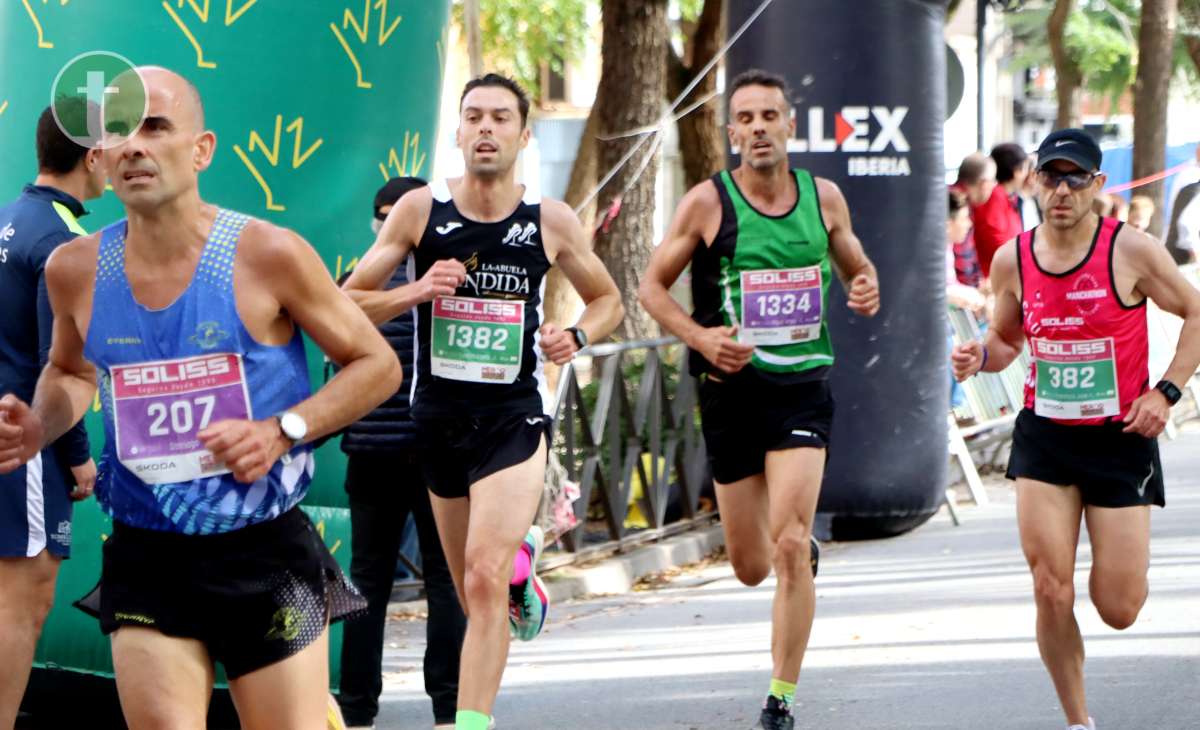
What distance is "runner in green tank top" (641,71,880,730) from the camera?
7012 mm

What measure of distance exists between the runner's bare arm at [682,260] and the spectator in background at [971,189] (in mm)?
6756

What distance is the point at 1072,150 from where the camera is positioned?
247 inches

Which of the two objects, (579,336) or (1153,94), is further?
(1153,94)

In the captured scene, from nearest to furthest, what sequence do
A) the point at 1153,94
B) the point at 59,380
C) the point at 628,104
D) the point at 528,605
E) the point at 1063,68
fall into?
the point at 59,380 → the point at 528,605 → the point at 628,104 → the point at 1153,94 → the point at 1063,68

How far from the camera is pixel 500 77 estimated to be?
663cm

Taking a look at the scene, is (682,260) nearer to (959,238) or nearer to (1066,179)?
(1066,179)

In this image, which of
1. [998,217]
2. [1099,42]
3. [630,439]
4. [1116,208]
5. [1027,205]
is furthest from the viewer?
[1099,42]

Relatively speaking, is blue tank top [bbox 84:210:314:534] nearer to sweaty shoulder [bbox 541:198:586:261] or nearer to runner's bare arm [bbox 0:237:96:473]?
runner's bare arm [bbox 0:237:96:473]

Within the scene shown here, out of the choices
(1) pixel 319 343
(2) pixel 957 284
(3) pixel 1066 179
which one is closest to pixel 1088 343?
(3) pixel 1066 179

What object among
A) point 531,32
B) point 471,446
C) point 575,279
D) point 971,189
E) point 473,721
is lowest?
point 473,721

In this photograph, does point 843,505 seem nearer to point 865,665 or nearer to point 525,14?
point 865,665

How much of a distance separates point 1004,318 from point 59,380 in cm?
335

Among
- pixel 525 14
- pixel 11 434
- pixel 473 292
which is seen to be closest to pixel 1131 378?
pixel 473 292

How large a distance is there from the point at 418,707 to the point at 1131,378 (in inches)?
116
